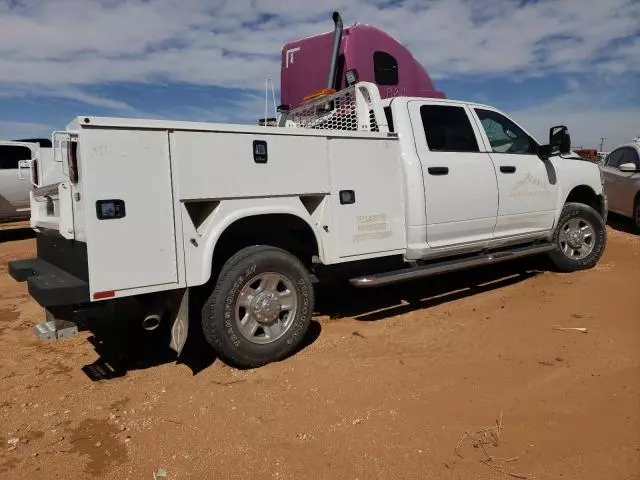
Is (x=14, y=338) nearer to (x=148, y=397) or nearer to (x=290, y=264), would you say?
(x=148, y=397)

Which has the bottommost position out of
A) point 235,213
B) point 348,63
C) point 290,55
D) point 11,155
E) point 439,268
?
point 439,268

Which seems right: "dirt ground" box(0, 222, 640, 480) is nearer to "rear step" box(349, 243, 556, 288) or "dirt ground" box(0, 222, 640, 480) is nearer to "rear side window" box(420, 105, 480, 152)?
"rear step" box(349, 243, 556, 288)

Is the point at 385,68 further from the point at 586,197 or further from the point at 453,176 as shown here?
the point at 586,197

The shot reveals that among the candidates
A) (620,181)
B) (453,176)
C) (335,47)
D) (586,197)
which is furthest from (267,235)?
(620,181)

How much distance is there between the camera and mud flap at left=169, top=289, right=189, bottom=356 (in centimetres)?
367

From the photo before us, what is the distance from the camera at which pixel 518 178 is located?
5973mm

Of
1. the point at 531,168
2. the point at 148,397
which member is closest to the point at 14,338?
the point at 148,397

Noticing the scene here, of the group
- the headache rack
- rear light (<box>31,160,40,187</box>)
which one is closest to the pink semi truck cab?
the headache rack

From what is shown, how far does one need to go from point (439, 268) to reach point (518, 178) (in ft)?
5.46

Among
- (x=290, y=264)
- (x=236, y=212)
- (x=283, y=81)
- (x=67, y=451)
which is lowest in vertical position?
(x=67, y=451)

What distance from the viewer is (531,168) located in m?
6.14

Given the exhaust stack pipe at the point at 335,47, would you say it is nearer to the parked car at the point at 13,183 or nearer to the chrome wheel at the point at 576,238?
the chrome wheel at the point at 576,238

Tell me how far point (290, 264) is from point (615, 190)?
9013mm

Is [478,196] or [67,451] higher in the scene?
[478,196]
